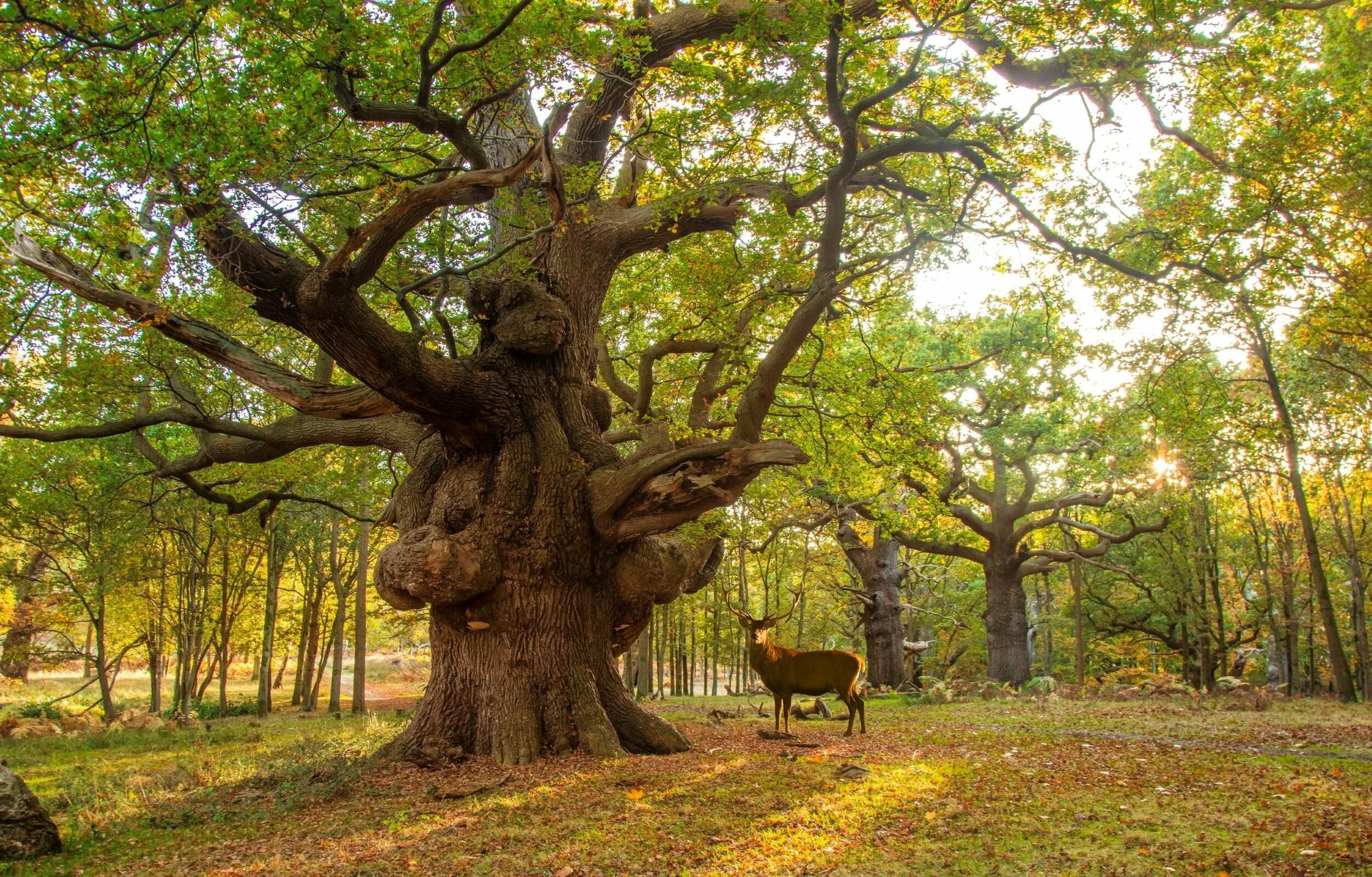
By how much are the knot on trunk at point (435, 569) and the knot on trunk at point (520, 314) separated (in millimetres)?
2329

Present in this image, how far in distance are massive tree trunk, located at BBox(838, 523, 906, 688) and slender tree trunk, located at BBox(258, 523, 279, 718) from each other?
50.2ft

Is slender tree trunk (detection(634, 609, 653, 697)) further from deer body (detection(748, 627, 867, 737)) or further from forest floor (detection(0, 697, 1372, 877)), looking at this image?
forest floor (detection(0, 697, 1372, 877))

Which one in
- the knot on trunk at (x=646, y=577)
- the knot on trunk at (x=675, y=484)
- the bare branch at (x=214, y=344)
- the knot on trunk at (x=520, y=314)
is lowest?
the knot on trunk at (x=646, y=577)

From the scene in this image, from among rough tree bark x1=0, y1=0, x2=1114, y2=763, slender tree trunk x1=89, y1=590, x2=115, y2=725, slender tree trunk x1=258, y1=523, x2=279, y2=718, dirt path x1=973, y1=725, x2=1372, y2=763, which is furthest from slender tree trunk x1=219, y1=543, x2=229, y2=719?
dirt path x1=973, y1=725, x2=1372, y2=763

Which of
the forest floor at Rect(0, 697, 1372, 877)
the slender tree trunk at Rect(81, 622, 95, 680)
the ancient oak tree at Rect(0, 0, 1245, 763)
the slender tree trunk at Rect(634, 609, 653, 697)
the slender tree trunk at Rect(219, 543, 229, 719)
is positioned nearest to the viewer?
the forest floor at Rect(0, 697, 1372, 877)

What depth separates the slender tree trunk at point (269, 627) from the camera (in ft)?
64.0

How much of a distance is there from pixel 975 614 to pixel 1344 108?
2778 cm

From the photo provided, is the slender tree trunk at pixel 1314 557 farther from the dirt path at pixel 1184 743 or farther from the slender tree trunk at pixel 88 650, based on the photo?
the slender tree trunk at pixel 88 650

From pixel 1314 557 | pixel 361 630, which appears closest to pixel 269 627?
pixel 361 630

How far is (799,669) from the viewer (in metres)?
10.4

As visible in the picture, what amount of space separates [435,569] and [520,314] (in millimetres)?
3089

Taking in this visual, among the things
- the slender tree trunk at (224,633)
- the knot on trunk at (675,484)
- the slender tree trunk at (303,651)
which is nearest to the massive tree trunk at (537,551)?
the knot on trunk at (675,484)

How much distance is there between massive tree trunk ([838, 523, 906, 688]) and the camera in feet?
66.9

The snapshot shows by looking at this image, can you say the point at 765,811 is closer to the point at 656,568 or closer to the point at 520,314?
the point at 656,568
